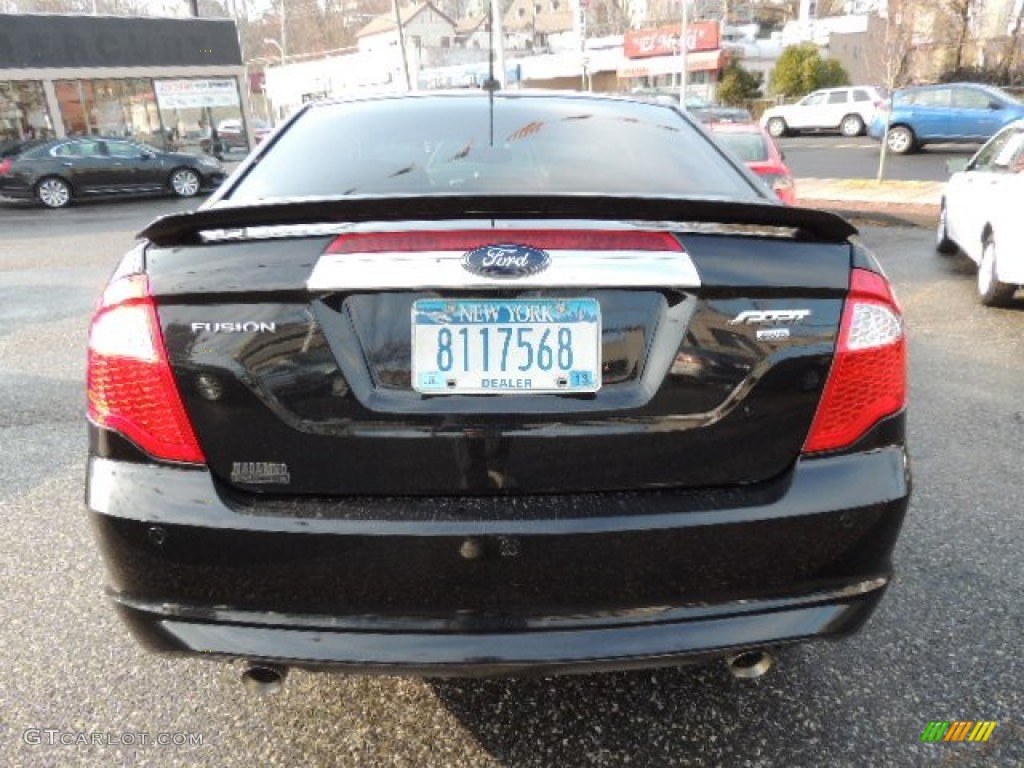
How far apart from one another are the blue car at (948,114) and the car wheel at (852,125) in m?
6.91

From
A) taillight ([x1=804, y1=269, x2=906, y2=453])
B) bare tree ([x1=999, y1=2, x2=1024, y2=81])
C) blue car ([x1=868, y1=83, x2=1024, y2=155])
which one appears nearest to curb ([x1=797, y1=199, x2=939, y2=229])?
taillight ([x1=804, y1=269, x2=906, y2=453])

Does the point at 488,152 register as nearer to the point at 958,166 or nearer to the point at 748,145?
the point at 958,166

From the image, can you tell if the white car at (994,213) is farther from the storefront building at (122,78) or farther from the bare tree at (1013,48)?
the bare tree at (1013,48)

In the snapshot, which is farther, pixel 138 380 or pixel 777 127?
pixel 777 127

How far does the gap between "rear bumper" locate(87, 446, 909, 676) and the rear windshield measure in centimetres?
95

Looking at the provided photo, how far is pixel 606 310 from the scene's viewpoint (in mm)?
1590

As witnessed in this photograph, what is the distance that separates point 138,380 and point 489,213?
0.83 meters

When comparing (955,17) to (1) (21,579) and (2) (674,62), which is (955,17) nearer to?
(2) (674,62)

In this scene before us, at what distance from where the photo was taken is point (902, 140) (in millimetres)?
21406

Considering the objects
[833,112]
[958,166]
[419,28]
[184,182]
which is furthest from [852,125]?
→ [419,28]

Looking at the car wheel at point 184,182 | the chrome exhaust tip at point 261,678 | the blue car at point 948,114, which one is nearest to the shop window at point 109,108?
the car wheel at point 184,182

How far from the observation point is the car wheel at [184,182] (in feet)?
58.6

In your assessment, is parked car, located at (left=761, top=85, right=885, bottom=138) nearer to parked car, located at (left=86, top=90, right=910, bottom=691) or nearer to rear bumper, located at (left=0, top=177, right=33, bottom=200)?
rear bumper, located at (left=0, top=177, right=33, bottom=200)

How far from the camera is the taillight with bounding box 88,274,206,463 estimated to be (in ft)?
5.36
